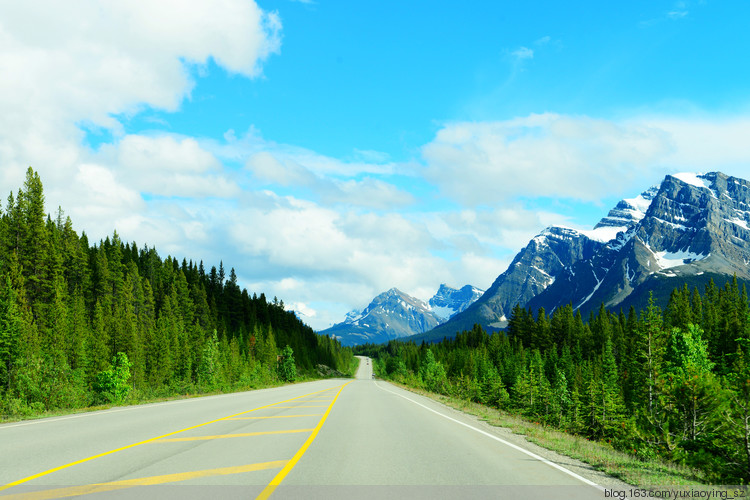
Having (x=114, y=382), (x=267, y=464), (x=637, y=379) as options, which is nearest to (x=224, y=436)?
(x=267, y=464)

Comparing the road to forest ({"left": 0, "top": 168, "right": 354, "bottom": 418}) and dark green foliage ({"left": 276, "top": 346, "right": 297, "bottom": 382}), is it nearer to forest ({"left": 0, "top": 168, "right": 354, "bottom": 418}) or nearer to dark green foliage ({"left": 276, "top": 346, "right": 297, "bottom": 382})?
forest ({"left": 0, "top": 168, "right": 354, "bottom": 418})

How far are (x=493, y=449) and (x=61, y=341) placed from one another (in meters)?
58.7

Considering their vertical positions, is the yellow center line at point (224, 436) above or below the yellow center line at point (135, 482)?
below

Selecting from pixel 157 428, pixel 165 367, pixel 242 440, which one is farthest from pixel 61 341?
pixel 242 440

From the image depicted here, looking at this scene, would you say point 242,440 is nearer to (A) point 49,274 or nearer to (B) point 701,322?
(A) point 49,274

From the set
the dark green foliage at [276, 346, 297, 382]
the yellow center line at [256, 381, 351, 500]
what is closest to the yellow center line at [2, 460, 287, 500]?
the yellow center line at [256, 381, 351, 500]

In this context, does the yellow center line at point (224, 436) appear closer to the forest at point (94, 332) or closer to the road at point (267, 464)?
the road at point (267, 464)

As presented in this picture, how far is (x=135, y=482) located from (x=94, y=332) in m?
65.0

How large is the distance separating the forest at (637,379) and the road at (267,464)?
3666mm

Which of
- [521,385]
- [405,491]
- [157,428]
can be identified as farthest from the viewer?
[521,385]

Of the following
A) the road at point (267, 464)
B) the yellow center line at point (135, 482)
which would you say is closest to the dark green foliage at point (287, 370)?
the road at point (267, 464)

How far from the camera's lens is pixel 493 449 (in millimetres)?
10922

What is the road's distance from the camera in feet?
22.3

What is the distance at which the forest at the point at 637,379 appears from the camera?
941 cm
